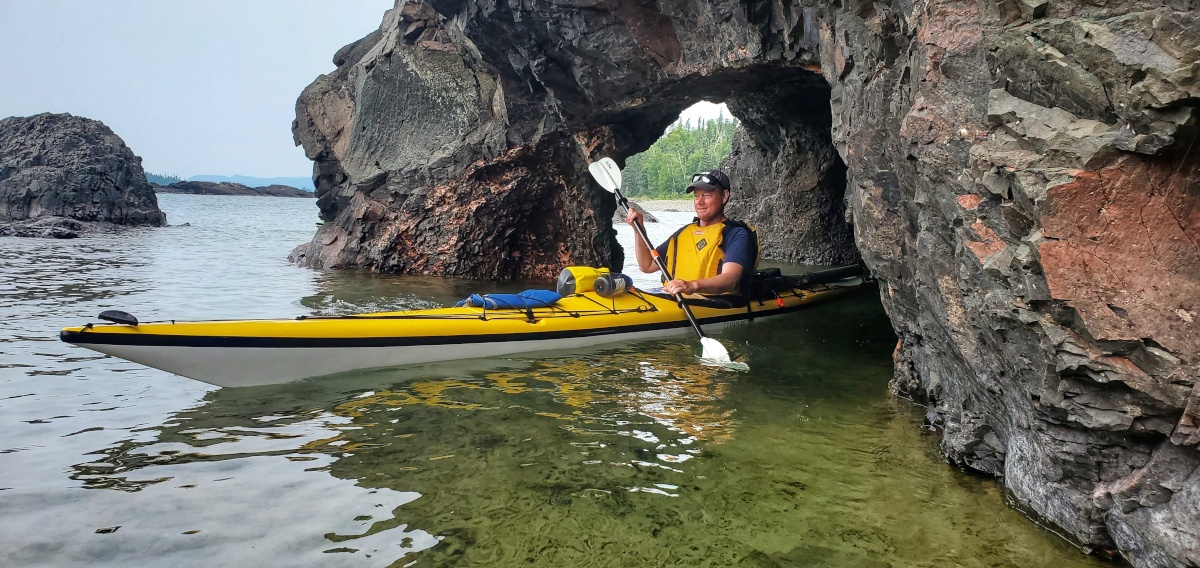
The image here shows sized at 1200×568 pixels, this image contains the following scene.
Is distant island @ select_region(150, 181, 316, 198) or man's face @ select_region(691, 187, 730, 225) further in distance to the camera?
distant island @ select_region(150, 181, 316, 198)

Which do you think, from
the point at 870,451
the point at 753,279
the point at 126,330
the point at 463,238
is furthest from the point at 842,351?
the point at 463,238

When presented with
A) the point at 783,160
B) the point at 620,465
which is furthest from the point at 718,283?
the point at 783,160

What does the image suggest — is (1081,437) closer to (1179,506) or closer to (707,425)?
(1179,506)

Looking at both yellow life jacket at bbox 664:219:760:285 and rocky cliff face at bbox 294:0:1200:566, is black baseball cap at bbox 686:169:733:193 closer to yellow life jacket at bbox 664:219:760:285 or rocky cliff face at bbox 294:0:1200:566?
yellow life jacket at bbox 664:219:760:285

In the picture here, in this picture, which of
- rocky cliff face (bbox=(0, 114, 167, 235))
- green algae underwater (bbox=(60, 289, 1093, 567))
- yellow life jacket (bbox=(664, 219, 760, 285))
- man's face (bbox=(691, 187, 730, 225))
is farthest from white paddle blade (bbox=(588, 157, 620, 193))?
rocky cliff face (bbox=(0, 114, 167, 235))

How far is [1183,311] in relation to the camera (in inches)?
91.1

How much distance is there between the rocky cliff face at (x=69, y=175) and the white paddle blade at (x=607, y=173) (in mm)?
16057

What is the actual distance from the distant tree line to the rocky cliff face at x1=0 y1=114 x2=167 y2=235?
50991mm

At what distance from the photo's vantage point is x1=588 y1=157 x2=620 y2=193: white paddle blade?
870cm

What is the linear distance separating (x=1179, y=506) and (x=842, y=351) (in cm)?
441

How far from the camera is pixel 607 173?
8773mm

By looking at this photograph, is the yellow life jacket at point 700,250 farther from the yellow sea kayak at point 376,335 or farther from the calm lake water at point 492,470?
the calm lake water at point 492,470

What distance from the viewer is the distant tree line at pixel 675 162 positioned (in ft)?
237

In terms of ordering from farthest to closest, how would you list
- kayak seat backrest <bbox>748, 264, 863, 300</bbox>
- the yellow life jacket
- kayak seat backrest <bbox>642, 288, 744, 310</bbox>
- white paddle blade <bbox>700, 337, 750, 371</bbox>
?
kayak seat backrest <bbox>748, 264, 863, 300</bbox> < kayak seat backrest <bbox>642, 288, 744, 310</bbox> < the yellow life jacket < white paddle blade <bbox>700, 337, 750, 371</bbox>
